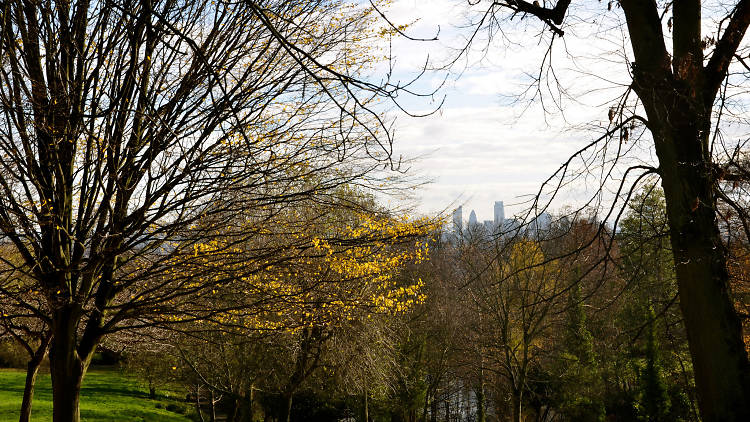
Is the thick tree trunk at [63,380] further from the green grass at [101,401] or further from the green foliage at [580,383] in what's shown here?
the green foliage at [580,383]

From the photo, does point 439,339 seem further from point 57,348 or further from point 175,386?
point 57,348

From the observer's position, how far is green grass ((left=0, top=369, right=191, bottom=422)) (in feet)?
60.2

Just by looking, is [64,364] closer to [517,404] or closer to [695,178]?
[695,178]

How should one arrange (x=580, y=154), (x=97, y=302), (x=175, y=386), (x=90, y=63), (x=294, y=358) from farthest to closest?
(x=175, y=386) < (x=294, y=358) < (x=97, y=302) < (x=90, y=63) < (x=580, y=154)

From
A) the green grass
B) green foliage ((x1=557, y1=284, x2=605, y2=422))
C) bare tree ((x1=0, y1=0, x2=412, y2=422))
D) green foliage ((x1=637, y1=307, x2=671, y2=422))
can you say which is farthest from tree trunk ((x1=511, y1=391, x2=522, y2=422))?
bare tree ((x1=0, y1=0, x2=412, y2=422))

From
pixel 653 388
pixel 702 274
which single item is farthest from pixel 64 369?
pixel 653 388

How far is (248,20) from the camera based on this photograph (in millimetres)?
4617

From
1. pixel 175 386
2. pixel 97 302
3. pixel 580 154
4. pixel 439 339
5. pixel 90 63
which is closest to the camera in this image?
pixel 580 154

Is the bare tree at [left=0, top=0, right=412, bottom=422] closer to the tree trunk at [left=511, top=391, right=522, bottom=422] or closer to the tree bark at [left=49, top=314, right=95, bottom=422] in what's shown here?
the tree bark at [left=49, top=314, right=95, bottom=422]

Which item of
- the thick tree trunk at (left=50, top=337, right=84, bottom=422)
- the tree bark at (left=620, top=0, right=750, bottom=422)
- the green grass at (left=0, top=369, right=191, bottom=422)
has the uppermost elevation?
the tree bark at (left=620, top=0, right=750, bottom=422)

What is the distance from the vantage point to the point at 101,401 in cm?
2275

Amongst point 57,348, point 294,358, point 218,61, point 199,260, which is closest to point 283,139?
point 218,61

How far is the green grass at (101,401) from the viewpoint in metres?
18.3

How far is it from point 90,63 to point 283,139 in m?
1.61
